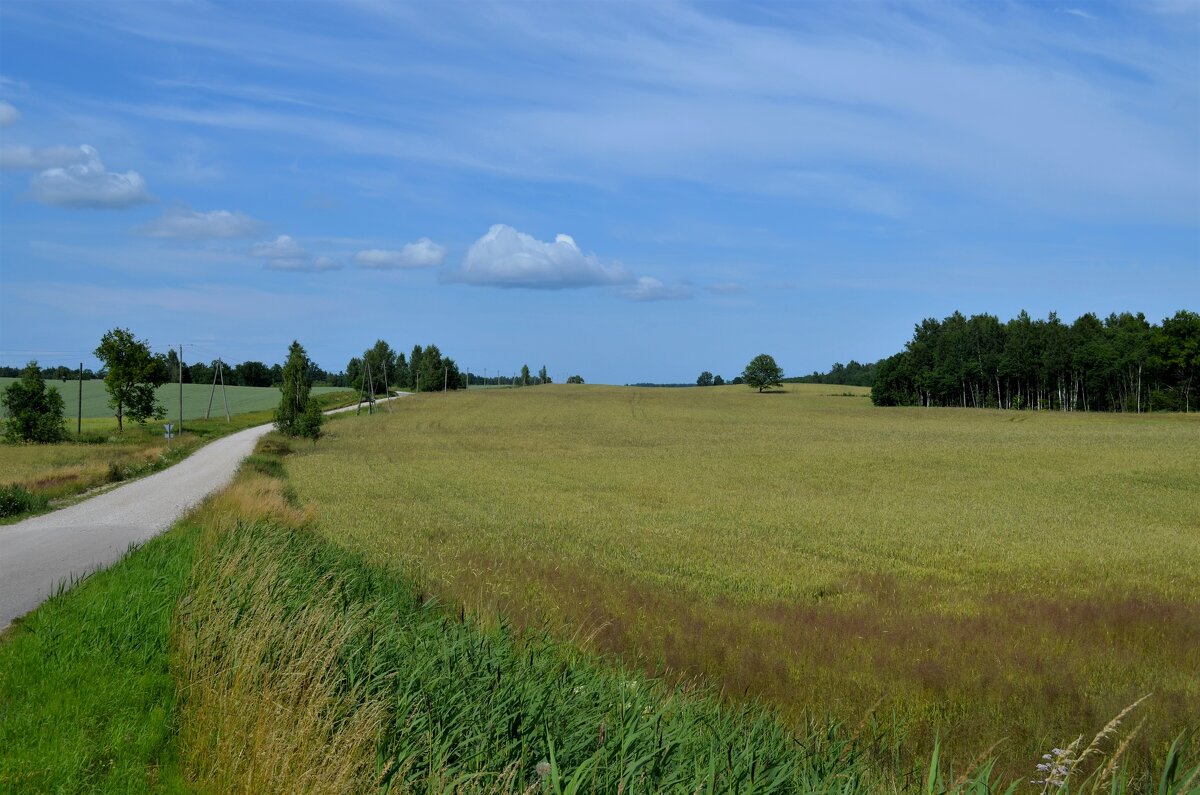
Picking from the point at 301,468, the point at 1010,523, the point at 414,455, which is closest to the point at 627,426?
the point at 414,455

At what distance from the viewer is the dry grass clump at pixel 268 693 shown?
5.53m

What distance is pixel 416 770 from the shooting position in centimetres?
591

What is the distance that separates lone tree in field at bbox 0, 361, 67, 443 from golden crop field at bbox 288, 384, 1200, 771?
25.9m

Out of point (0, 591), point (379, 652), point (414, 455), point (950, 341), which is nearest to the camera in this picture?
point (379, 652)

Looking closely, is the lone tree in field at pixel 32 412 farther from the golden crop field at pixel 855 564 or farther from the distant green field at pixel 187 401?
the distant green field at pixel 187 401

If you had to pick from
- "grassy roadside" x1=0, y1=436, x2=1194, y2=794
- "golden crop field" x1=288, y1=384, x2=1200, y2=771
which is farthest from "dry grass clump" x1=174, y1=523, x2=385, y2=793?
"golden crop field" x1=288, y1=384, x2=1200, y2=771

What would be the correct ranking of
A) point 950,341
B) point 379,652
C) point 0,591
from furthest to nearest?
point 950,341 → point 0,591 → point 379,652

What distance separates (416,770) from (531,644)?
3013mm

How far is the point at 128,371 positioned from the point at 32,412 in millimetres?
9075

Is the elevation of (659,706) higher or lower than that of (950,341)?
lower

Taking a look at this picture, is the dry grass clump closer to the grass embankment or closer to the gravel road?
the gravel road

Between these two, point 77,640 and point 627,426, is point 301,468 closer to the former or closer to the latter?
point 77,640

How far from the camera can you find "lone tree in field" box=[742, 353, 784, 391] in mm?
155500

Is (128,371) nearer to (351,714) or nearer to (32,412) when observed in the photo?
(32,412)
